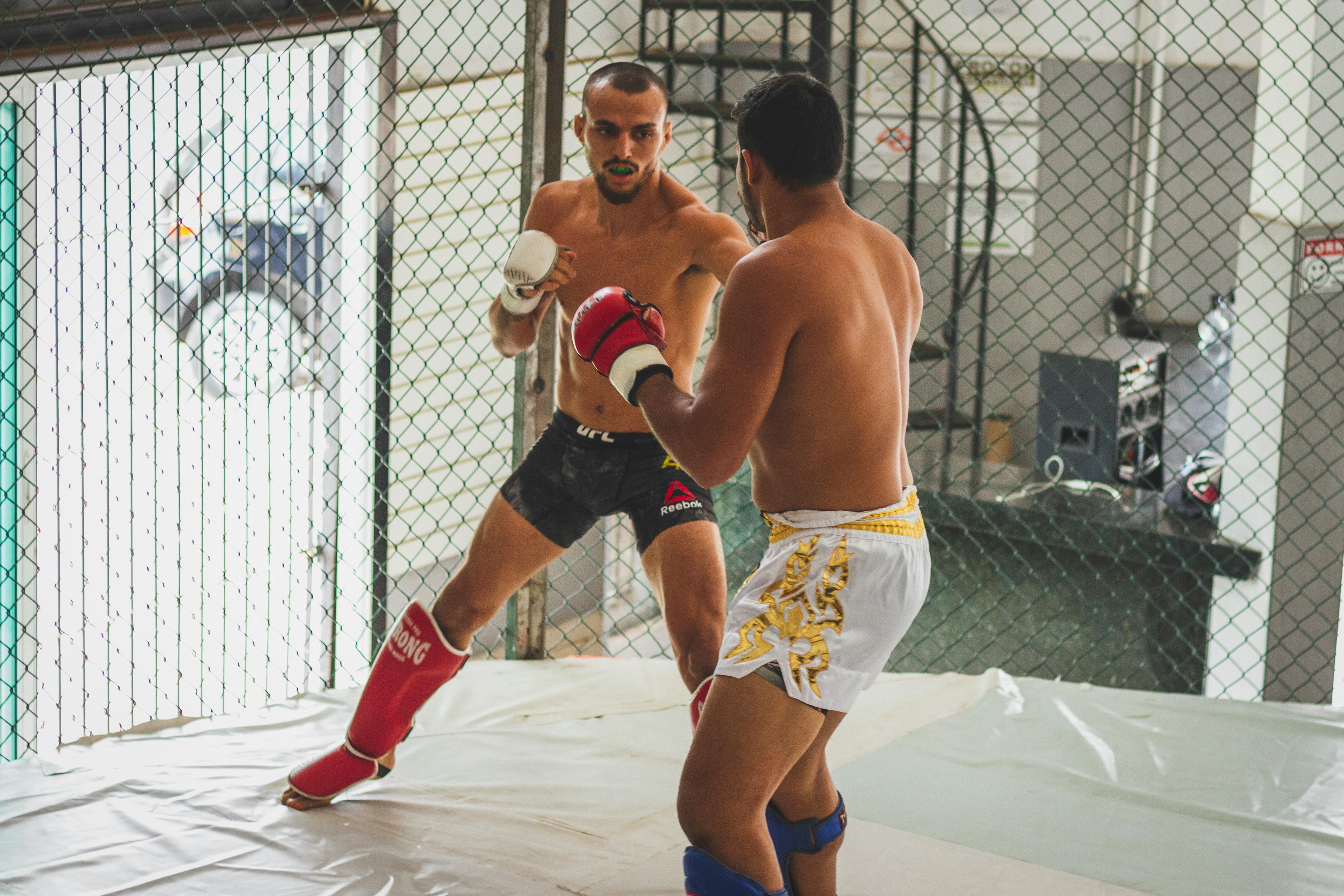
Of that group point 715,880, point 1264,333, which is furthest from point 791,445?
point 1264,333

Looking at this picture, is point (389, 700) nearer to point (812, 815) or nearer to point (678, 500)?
point (678, 500)

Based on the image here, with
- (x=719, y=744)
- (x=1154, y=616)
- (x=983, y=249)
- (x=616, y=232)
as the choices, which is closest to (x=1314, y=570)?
(x=1154, y=616)

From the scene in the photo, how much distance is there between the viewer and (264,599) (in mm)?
5148

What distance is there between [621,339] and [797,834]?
2.73 ft

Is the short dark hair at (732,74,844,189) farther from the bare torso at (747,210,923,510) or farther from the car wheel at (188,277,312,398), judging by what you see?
the car wheel at (188,277,312,398)

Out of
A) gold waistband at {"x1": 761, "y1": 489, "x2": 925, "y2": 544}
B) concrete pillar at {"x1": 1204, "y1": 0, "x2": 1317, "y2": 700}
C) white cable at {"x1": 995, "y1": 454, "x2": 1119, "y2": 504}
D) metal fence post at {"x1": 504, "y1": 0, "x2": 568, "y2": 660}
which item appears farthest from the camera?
white cable at {"x1": 995, "y1": 454, "x2": 1119, "y2": 504}

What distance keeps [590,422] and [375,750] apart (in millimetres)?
823

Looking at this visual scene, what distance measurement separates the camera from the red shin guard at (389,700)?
2492mm

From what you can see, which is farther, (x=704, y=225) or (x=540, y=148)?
(x=540, y=148)

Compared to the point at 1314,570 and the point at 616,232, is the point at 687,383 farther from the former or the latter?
the point at 1314,570

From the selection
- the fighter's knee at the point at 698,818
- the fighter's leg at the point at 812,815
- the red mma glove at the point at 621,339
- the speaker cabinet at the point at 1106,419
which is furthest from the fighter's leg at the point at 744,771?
the speaker cabinet at the point at 1106,419

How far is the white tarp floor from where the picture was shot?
232cm

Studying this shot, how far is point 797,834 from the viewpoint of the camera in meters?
1.92

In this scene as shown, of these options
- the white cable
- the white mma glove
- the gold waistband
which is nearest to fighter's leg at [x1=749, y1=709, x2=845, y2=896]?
Result: the gold waistband
